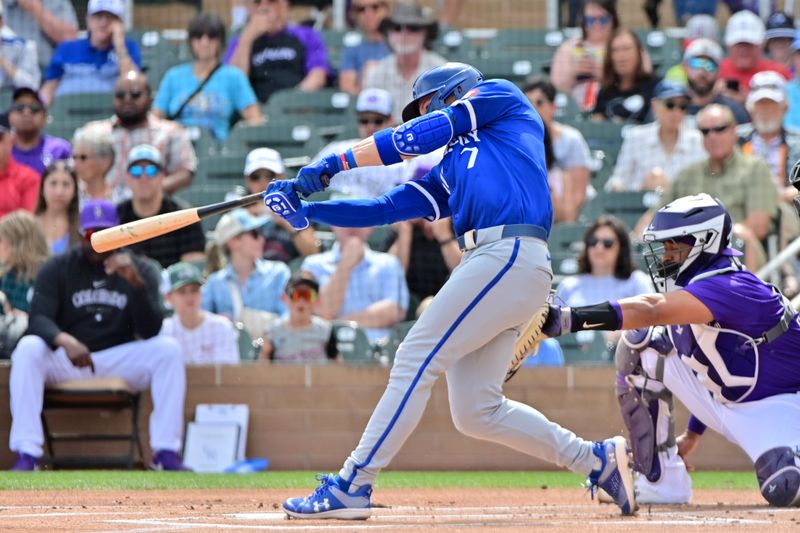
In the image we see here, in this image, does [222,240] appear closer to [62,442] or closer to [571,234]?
[62,442]

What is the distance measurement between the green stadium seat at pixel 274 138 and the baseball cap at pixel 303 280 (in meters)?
2.53

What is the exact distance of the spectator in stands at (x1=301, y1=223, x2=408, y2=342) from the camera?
31.9 ft

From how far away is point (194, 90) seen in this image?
11.9 m

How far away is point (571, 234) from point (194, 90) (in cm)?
365

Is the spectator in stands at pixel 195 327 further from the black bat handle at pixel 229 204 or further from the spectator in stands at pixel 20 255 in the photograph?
the black bat handle at pixel 229 204

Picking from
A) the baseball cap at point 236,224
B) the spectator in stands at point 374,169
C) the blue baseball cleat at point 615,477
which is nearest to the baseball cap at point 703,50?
the spectator in stands at point 374,169

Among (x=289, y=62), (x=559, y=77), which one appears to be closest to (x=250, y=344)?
(x=289, y=62)

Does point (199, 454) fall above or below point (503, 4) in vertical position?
below

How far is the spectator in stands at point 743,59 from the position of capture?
1233 cm

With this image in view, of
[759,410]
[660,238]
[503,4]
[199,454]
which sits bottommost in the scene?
[199,454]

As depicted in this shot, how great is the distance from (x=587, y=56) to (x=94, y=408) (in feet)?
19.2

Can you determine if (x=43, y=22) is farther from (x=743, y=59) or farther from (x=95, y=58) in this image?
(x=743, y=59)

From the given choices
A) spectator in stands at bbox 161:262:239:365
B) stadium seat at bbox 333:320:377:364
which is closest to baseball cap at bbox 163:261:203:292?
spectator in stands at bbox 161:262:239:365

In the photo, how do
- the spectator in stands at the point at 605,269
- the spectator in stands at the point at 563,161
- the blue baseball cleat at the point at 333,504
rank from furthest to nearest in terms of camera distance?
the spectator in stands at the point at 563,161
the spectator in stands at the point at 605,269
the blue baseball cleat at the point at 333,504
